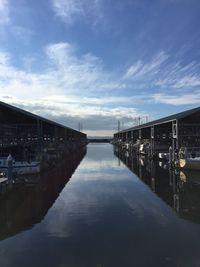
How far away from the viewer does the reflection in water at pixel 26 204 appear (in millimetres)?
13617

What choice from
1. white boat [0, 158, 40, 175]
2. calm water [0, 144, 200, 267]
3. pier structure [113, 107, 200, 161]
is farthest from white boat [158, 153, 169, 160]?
calm water [0, 144, 200, 267]

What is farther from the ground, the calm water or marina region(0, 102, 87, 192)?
marina region(0, 102, 87, 192)

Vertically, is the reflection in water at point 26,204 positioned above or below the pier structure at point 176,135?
below

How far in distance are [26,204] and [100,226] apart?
5653mm

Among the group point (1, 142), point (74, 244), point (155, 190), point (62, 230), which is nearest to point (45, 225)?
point (62, 230)

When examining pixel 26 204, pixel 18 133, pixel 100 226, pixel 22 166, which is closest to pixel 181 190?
pixel 26 204

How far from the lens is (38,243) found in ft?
36.8

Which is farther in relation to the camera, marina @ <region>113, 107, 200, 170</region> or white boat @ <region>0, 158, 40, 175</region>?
marina @ <region>113, 107, 200, 170</region>

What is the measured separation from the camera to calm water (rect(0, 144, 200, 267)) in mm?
9797

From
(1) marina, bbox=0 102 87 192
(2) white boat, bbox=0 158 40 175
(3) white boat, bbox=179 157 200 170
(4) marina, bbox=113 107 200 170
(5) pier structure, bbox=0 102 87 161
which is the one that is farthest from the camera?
(4) marina, bbox=113 107 200 170

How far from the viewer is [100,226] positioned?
13211 mm

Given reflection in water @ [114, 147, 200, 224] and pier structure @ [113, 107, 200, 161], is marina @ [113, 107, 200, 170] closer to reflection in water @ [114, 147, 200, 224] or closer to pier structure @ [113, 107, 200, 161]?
pier structure @ [113, 107, 200, 161]

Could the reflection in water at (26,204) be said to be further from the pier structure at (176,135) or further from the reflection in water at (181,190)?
the pier structure at (176,135)

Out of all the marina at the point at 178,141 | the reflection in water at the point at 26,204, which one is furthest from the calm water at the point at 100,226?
the marina at the point at 178,141
